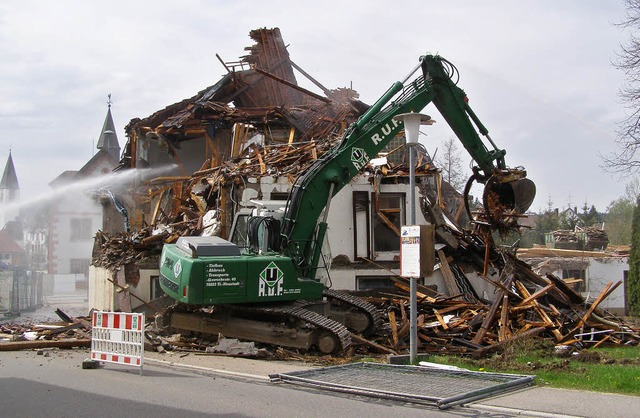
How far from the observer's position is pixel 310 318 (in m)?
14.3

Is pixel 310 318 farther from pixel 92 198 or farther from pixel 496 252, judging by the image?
pixel 92 198

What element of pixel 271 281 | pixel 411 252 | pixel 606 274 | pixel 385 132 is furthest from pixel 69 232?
pixel 411 252

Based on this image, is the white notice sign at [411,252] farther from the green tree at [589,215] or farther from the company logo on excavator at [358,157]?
the green tree at [589,215]

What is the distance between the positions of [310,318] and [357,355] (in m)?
1.34

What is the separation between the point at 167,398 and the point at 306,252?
674 centimetres

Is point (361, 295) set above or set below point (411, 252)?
below

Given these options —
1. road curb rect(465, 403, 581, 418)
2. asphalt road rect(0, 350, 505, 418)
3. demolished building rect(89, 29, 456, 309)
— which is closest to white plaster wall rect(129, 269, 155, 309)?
demolished building rect(89, 29, 456, 309)

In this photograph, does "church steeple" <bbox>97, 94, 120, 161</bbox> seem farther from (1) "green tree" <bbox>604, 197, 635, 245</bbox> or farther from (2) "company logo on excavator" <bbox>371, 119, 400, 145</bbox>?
(2) "company logo on excavator" <bbox>371, 119, 400, 145</bbox>

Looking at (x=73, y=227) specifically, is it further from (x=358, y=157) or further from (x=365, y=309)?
(x=365, y=309)

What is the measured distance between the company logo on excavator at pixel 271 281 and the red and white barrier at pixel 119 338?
3.09 metres

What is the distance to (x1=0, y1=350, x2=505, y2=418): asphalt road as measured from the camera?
8.34 m

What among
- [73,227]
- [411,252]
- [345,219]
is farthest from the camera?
[73,227]

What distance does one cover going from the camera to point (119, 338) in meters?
12.4

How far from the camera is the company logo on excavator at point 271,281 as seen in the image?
14.7 m
